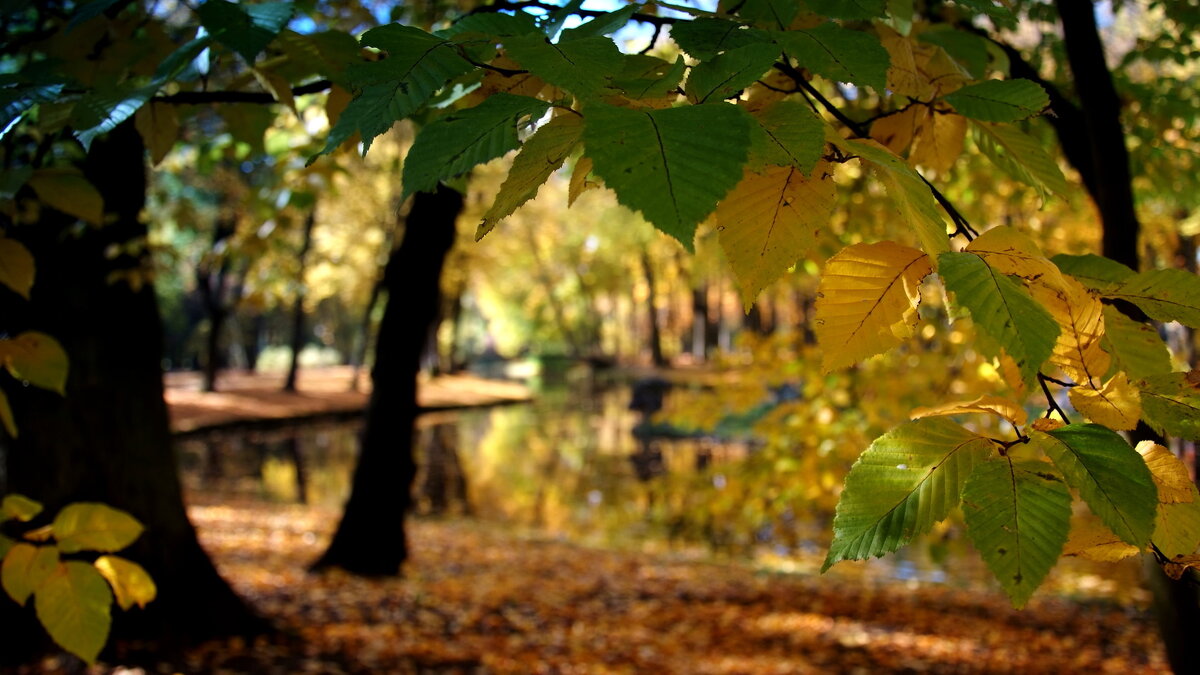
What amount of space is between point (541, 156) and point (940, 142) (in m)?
0.66

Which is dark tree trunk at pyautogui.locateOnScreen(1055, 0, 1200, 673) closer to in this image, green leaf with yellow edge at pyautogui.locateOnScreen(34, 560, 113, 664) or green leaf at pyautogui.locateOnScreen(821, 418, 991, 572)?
green leaf at pyautogui.locateOnScreen(821, 418, 991, 572)

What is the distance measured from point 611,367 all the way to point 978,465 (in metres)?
52.2

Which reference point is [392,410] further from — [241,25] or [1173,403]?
[1173,403]

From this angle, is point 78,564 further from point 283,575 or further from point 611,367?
point 611,367

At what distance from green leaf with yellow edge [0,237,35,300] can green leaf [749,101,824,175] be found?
44.1 inches

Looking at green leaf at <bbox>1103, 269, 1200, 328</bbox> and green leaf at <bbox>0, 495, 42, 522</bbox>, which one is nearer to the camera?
green leaf at <bbox>1103, 269, 1200, 328</bbox>

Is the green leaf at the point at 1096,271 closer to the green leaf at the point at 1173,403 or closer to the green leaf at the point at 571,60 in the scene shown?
the green leaf at the point at 1173,403

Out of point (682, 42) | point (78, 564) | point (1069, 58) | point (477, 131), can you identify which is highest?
point (1069, 58)

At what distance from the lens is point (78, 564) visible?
1.22 metres

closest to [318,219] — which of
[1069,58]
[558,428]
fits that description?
[558,428]

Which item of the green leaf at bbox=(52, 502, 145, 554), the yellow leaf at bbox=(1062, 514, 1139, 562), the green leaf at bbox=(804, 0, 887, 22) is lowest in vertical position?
the green leaf at bbox=(52, 502, 145, 554)

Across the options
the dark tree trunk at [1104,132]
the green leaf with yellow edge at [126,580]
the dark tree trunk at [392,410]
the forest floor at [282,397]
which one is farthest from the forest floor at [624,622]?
the forest floor at [282,397]

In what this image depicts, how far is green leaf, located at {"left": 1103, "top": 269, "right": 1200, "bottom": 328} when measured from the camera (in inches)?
27.8

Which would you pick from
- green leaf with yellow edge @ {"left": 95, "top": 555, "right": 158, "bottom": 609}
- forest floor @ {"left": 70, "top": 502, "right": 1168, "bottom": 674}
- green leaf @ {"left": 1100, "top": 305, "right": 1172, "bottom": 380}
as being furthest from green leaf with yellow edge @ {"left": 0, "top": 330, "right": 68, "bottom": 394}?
forest floor @ {"left": 70, "top": 502, "right": 1168, "bottom": 674}
